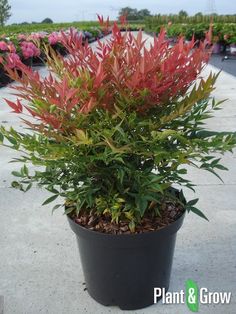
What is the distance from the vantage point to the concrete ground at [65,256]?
208cm

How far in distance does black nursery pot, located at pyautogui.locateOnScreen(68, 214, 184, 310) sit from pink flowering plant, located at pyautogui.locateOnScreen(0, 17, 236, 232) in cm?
11

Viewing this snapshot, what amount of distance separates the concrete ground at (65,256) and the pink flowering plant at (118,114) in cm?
64

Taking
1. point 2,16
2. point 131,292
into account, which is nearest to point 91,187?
point 131,292

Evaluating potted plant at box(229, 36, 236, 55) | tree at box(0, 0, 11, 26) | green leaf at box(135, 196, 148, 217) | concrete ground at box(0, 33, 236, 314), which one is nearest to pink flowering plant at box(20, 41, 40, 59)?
concrete ground at box(0, 33, 236, 314)

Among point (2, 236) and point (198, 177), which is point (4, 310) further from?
point (198, 177)

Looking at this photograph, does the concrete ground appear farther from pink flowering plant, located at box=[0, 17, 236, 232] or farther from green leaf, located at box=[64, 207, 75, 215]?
pink flowering plant, located at box=[0, 17, 236, 232]

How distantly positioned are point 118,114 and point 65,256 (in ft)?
4.11

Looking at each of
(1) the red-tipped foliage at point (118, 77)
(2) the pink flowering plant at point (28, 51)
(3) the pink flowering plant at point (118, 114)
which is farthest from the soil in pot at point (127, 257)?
(2) the pink flowering plant at point (28, 51)

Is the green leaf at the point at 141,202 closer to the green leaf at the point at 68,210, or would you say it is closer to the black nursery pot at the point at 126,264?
the black nursery pot at the point at 126,264

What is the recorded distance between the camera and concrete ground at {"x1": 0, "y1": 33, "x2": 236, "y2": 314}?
2.08 meters

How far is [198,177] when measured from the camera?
11.9 feet

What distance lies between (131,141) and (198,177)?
2107 millimetres

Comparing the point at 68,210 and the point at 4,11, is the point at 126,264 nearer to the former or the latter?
the point at 68,210

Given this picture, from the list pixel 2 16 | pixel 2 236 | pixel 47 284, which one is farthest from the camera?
pixel 2 16
